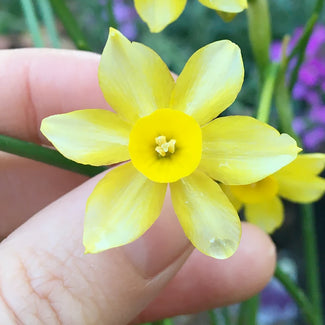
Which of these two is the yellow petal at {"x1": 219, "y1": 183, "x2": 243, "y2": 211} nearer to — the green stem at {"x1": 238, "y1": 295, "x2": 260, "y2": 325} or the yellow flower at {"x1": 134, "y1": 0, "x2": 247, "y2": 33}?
the yellow flower at {"x1": 134, "y1": 0, "x2": 247, "y2": 33}

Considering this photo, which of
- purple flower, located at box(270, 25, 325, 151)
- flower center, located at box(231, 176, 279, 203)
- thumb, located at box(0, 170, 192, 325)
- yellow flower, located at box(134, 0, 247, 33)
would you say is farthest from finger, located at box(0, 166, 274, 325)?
purple flower, located at box(270, 25, 325, 151)

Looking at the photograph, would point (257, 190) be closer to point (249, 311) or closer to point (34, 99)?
point (249, 311)

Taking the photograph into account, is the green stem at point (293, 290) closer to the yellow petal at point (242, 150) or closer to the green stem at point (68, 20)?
the yellow petal at point (242, 150)

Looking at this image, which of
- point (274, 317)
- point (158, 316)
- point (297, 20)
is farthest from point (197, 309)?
point (297, 20)

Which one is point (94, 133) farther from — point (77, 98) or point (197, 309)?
point (197, 309)

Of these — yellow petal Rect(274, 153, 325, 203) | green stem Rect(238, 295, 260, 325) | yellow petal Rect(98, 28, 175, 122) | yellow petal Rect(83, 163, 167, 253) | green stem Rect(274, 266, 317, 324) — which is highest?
yellow petal Rect(98, 28, 175, 122)

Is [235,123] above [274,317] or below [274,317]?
above

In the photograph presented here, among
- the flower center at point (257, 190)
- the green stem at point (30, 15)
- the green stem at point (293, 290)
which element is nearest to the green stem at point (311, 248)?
the green stem at point (293, 290)
